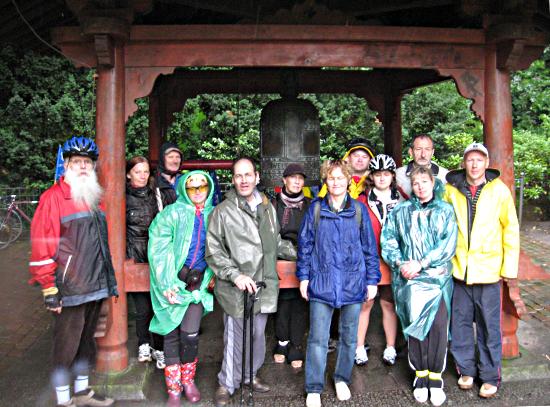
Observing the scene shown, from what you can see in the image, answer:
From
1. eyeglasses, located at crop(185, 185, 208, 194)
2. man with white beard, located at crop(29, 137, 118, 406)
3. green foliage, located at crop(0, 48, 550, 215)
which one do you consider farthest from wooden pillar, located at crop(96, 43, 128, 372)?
green foliage, located at crop(0, 48, 550, 215)

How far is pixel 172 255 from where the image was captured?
3670mm

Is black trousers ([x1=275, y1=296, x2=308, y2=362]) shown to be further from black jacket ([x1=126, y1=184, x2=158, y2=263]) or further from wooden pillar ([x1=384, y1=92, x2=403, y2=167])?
wooden pillar ([x1=384, y1=92, x2=403, y2=167])

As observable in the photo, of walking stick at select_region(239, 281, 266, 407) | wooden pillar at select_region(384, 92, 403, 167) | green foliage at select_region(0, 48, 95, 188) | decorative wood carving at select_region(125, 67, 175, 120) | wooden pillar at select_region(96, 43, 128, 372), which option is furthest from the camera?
green foliage at select_region(0, 48, 95, 188)

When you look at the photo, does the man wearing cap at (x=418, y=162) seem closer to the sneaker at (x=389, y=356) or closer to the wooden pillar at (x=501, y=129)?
the wooden pillar at (x=501, y=129)

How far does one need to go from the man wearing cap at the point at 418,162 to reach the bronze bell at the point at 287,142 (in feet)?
4.59

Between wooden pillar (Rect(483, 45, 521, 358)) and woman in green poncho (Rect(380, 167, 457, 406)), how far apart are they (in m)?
0.88

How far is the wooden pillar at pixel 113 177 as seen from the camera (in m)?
4.04

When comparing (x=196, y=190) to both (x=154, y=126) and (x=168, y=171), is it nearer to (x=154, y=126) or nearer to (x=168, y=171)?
(x=168, y=171)

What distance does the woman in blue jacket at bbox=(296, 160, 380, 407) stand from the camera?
11.6 feet

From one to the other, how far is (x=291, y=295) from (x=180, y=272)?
108 centimetres

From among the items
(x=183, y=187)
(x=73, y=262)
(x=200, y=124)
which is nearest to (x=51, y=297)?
(x=73, y=262)

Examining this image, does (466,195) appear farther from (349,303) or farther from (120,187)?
(120,187)

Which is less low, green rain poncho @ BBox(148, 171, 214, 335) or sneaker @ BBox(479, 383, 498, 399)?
green rain poncho @ BBox(148, 171, 214, 335)

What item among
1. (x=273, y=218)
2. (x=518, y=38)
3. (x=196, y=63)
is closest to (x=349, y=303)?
(x=273, y=218)
